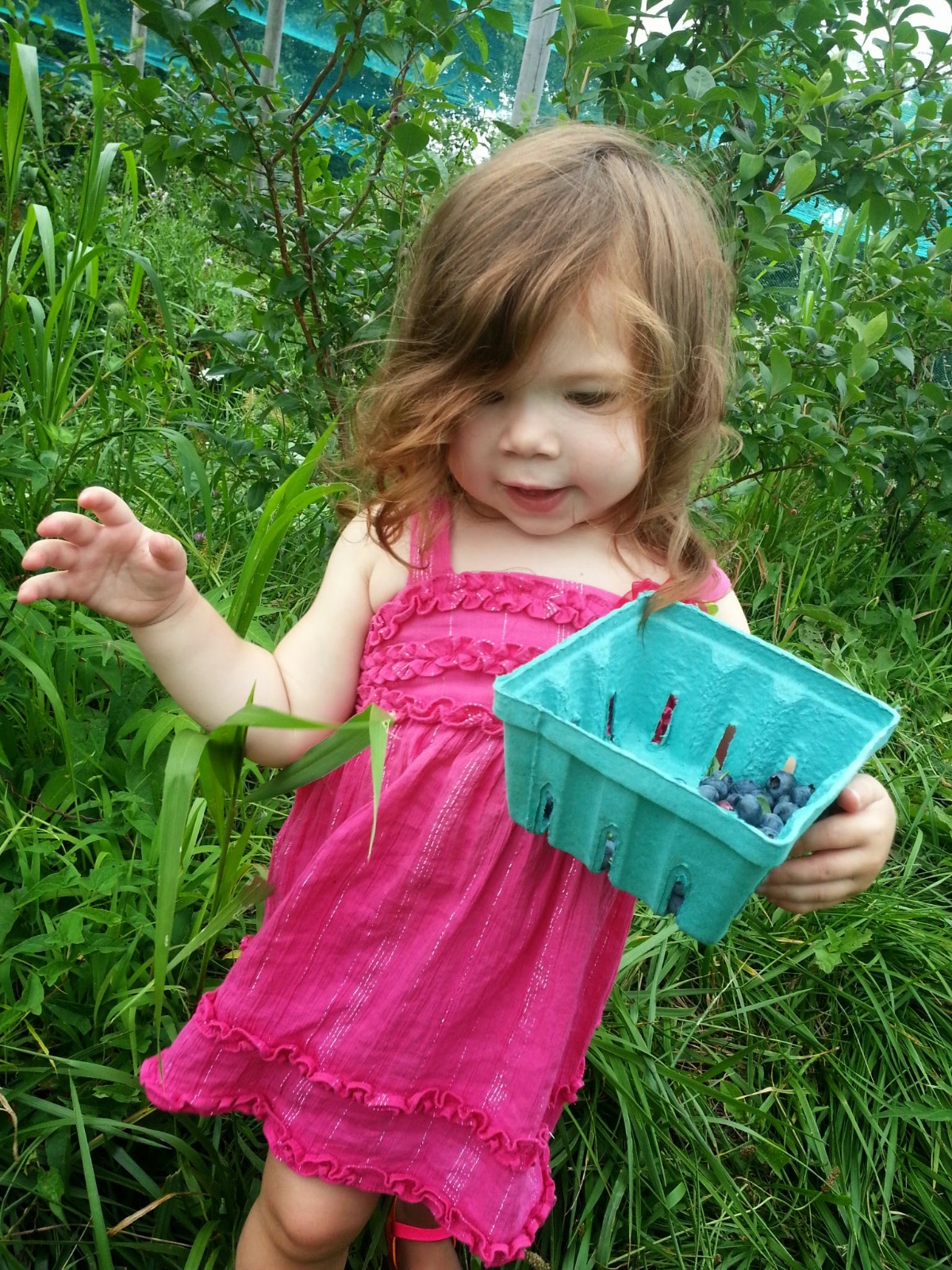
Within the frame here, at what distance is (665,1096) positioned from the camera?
1487mm

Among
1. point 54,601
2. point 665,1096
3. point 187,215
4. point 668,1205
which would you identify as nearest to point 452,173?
point 54,601

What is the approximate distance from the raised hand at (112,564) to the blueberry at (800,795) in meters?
0.64

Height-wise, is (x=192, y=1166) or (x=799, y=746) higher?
(x=799, y=746)

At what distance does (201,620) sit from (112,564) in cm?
11

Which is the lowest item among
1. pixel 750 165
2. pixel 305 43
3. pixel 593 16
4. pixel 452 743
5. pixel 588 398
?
pixel 305 43

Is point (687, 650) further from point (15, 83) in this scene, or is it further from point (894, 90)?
point (894, 90)

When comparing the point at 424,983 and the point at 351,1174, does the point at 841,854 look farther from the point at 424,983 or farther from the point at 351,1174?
the point at 351,1174

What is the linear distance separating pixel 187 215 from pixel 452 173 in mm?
2370

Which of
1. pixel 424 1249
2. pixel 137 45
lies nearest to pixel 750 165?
pixel 424 1249

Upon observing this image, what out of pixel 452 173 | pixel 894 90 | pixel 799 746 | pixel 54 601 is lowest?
pixel 54 601

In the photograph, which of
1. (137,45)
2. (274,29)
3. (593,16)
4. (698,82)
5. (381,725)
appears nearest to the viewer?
(381,725)

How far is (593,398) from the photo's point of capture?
Answer: 3.54ft

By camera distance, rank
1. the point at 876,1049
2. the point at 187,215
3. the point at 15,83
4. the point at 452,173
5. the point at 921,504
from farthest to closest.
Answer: the point at 187,215 < the point at 921,504 < the point at 452,173 < the point at 876,1049 < the point at 15,83

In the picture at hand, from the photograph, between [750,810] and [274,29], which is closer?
[750,810]
